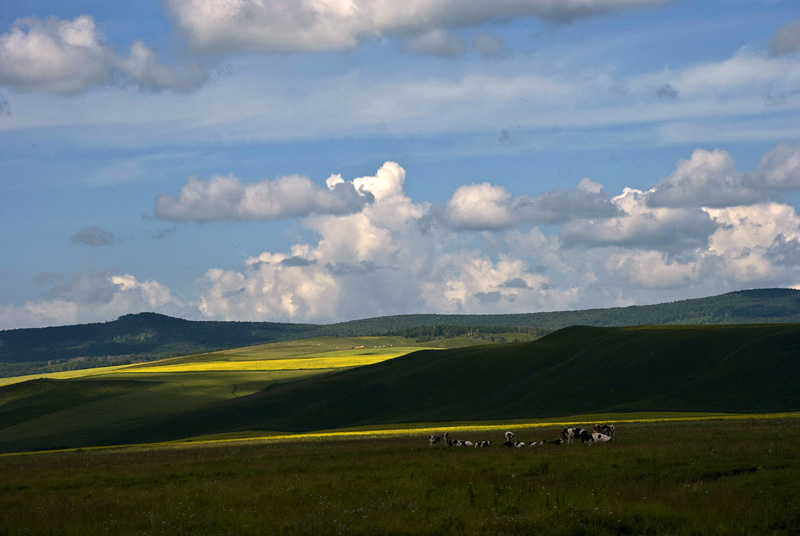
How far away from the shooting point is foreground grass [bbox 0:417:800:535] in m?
21.1

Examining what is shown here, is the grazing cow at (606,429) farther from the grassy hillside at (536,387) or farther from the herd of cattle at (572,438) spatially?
the grassy hillside at (536,387)

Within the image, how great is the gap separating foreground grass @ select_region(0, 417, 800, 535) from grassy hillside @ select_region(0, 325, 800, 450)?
75337 mm

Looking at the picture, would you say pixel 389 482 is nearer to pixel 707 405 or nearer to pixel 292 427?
pixel 707 405

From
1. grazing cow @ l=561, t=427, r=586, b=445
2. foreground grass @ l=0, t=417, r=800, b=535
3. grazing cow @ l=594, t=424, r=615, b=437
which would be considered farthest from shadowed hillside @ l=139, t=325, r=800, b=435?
foreground grass @ l=0, t=417, r=800, b=535

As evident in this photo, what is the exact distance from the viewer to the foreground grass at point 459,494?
21094 millimetres

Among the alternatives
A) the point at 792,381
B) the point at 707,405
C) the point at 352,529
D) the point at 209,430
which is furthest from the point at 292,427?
the point at 352,529

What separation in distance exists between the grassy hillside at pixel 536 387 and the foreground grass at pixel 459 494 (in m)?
75.3

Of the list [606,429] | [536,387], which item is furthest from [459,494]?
[536,387]

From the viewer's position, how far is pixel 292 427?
137750mm

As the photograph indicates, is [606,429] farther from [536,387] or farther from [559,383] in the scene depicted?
[536,387]

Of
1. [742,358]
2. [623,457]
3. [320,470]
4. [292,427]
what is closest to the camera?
[623,457]

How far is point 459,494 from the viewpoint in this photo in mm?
26438

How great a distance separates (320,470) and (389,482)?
7.81 m

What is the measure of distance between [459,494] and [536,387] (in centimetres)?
11233
